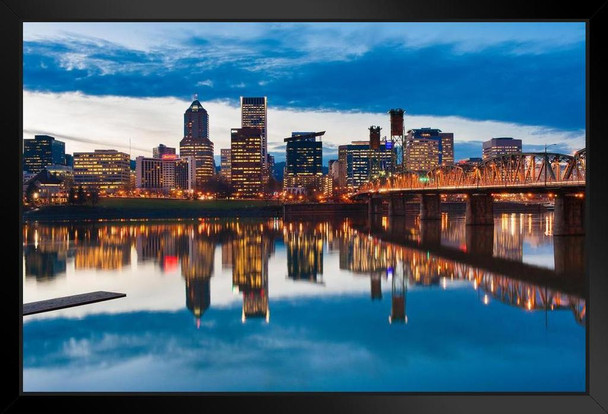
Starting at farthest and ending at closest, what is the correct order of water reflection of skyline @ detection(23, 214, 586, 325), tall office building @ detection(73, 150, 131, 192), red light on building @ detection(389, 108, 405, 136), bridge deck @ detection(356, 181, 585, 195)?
1. tall office building @ detection(73, 150, 131, 192)
2. red light on building @ detection(389, 108, 405, 136)
3. bridge deck @ detection(356, 181, 585, 195)
4. water reflection of skyline @ detection(23, 214, 586, 325)

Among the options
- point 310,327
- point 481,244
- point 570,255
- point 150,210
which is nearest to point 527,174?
point 481,244

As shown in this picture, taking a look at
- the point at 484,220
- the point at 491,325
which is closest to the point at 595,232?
the point at 491,325

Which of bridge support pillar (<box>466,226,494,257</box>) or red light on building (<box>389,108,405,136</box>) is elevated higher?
red light on building (<box>389,108,405,136</box>)

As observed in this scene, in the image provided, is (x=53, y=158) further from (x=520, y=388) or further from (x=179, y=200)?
(x=520, y=388)

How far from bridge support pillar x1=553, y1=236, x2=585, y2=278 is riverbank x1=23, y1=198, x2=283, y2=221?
205 feet

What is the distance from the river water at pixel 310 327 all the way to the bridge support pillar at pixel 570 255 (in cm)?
30

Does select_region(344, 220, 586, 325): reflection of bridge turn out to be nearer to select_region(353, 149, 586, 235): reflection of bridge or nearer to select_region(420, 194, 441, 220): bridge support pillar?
select_region(353, 149, 586, 235): reflection of bridge

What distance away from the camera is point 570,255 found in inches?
1040

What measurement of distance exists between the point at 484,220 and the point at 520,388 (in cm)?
4690

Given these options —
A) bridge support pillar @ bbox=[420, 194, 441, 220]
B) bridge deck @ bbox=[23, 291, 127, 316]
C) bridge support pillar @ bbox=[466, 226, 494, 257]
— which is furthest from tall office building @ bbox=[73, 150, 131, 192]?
bridge deck @ bbox=[23, 291, 127, 316]

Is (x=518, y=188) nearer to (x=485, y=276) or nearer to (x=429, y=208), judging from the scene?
(x=429, y=208)

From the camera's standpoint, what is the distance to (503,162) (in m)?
52.1

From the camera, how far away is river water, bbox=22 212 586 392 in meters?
8.77

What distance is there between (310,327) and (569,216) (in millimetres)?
31356
